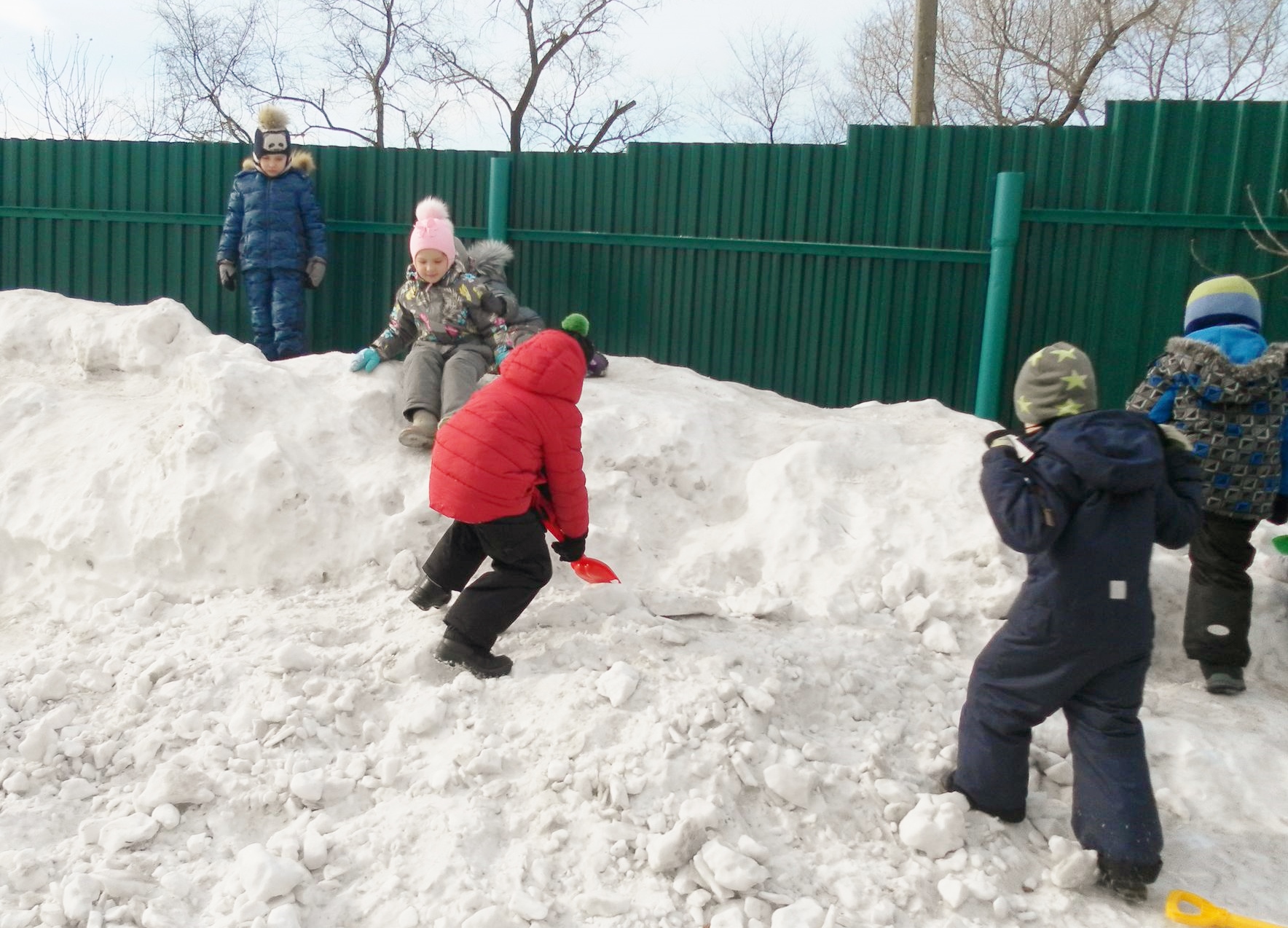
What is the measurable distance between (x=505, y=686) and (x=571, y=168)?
404 cm

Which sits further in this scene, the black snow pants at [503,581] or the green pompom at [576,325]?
the green pompom at [576,325]

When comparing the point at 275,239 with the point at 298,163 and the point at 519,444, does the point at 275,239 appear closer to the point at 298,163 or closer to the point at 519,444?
the point at 298,163

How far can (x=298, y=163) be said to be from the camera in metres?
6.73

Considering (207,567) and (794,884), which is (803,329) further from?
(794,884)

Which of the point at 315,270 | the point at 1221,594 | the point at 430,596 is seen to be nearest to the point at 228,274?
the point at 315,270

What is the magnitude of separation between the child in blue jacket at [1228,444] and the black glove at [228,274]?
16.7 ft

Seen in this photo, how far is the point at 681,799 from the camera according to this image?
9.73ft

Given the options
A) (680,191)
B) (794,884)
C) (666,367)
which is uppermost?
(680,191)

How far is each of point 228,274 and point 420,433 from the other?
260 centimetres

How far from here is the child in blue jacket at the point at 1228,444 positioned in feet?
12.6

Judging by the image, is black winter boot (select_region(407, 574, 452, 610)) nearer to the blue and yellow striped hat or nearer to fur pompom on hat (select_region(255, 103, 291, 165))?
the blue and yellow striped hat

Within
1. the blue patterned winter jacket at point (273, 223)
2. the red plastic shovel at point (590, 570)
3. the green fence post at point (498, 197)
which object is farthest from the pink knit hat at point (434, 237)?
the red plastic shovel at point (590, 570)

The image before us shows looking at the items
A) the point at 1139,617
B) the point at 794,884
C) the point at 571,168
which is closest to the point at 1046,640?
the point at 1139,617

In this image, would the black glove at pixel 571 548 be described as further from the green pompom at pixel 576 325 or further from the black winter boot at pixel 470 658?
the green pompom at pixel 576 325
